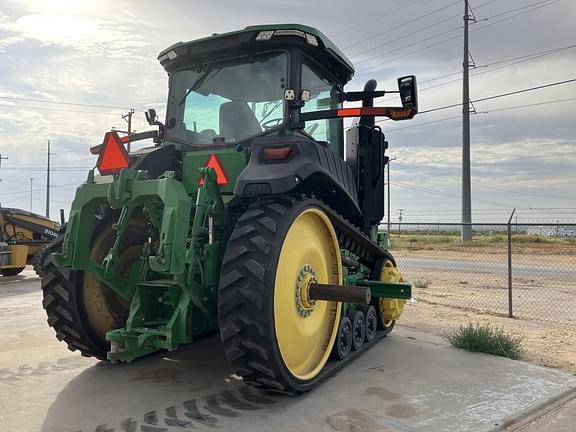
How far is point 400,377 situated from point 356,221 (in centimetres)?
176

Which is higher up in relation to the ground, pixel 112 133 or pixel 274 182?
pixel 112 133

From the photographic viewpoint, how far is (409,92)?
4258 mm

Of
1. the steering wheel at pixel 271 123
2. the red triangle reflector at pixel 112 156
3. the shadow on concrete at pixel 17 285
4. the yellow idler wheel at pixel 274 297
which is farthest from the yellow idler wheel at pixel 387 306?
the shadow on concrete at pixel 17 285

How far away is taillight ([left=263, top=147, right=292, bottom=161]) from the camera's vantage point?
3.88 m

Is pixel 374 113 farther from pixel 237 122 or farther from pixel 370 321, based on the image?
pixel 370 321

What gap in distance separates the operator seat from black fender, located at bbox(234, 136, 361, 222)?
384 millimetres

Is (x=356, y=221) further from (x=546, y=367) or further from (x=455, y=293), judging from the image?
(x=455, y=293)

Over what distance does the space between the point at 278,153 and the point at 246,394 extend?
6.36 ft

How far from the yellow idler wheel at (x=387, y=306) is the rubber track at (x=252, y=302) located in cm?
265

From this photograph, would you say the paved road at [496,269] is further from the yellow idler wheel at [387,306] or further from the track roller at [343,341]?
the track roller at [343,341]

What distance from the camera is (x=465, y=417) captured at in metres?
3.68

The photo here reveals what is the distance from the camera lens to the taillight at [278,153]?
153 inches

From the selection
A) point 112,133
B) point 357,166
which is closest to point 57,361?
point 112,133

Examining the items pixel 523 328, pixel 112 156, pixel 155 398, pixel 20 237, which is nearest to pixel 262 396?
pixel 155 398
